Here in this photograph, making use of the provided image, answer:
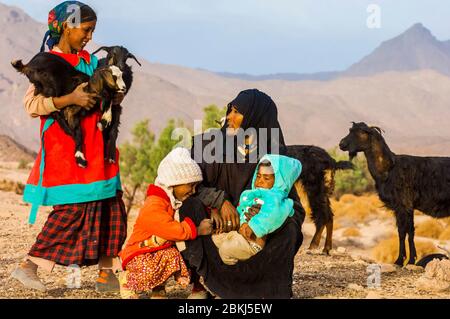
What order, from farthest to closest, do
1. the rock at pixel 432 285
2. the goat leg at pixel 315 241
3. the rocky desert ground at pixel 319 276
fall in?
the goat leg at pixel 315 241 → the rock at pixel 432 285 → the rocky desert ground at pixel 319 276

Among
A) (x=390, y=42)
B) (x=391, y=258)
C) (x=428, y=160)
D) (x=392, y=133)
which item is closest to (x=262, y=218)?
(x=428, y=160)

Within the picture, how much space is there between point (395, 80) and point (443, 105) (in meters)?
15.3

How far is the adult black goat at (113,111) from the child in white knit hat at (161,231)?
2.60ft

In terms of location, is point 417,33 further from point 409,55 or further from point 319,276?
point 319,276

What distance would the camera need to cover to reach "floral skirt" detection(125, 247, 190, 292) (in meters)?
5.52

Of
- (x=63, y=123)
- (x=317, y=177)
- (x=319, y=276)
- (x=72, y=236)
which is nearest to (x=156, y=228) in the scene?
(x=72, y=236)

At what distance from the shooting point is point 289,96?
104 meters

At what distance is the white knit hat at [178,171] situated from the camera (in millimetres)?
5473

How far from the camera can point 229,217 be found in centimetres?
554

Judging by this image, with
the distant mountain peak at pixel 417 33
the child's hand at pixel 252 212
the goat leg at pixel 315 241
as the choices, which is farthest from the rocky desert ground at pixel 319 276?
the distant mountain peak at pixel 417 33

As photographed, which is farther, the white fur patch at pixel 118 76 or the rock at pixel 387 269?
the rock at pixel 387 269

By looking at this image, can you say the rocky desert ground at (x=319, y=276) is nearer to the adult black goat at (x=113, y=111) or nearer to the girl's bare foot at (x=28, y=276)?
the girl's bare foot at (x=28, y=276)
